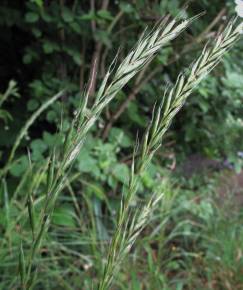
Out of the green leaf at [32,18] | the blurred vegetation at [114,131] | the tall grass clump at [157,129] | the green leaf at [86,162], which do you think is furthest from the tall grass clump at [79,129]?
the green leaf at [32,18]

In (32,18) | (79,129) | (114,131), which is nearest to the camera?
(79,129)

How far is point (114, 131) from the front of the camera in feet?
8.43

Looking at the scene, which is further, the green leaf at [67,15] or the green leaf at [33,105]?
the green leaf at [33,105]

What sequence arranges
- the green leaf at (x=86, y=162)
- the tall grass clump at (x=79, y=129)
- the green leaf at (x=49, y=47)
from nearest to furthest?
the tall grass clump at (x=79, y=129) < the green leaf at (x=86, y=162) < the green leaf at (x=49, y=47)

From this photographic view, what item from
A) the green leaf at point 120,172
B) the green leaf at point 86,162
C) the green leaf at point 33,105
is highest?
the green leaf at point 33,105

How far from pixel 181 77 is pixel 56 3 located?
206cm

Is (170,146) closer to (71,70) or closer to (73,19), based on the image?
(71,70)

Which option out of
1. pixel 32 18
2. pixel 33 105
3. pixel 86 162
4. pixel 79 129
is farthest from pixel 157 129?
pixel 33 105

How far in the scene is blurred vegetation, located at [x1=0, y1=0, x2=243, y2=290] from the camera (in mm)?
2260

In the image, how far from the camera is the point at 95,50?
258 centimetres

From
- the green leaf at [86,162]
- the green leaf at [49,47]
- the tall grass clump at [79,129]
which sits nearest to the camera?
the tall grass clump at [79,129]

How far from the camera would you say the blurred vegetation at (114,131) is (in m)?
2.26

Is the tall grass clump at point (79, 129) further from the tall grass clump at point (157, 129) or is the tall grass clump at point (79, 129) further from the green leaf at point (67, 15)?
the green leaf at point (67, 15)

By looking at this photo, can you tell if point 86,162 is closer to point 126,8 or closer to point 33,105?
point 33,105
